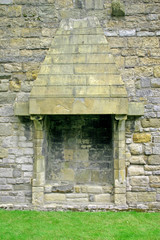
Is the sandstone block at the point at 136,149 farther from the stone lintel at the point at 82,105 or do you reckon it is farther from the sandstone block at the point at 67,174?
the sandstone block at the point at 67,174

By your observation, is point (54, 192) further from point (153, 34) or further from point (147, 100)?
point (153, 34)

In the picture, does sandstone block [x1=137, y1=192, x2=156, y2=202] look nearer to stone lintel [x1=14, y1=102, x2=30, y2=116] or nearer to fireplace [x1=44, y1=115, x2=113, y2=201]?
fireplace [x1=44, y1=115, x2=113, y2=201]

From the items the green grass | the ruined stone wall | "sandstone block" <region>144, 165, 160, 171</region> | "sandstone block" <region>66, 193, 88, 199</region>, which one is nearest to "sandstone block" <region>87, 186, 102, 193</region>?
"sandstone block" <region>66, 193, 88, 199</region>

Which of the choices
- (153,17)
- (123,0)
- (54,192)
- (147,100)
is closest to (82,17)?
(123,0)

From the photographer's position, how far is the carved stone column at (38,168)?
4.43 meters

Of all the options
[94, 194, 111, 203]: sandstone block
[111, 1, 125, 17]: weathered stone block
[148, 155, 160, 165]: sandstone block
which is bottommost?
[94, 194, 111, 203]: sandstone block

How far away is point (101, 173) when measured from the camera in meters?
4.88

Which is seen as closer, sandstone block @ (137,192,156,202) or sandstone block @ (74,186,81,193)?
sandstone block @ (137,192,156,202)

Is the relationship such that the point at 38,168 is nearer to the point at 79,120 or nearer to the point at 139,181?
the point at 79,120

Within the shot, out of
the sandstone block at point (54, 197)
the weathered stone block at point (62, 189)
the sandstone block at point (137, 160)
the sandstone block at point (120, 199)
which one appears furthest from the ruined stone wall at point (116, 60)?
the weathered stone block at point (62, 189)

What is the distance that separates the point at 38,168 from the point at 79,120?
4.37 feet

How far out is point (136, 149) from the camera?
4453 millimetres

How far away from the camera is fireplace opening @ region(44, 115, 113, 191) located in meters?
4.89

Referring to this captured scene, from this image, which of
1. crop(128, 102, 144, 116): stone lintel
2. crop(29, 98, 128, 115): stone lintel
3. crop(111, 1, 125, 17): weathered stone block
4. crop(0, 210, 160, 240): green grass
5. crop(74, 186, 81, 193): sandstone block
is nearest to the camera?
crop(0, 210, 160, 240): green grass
